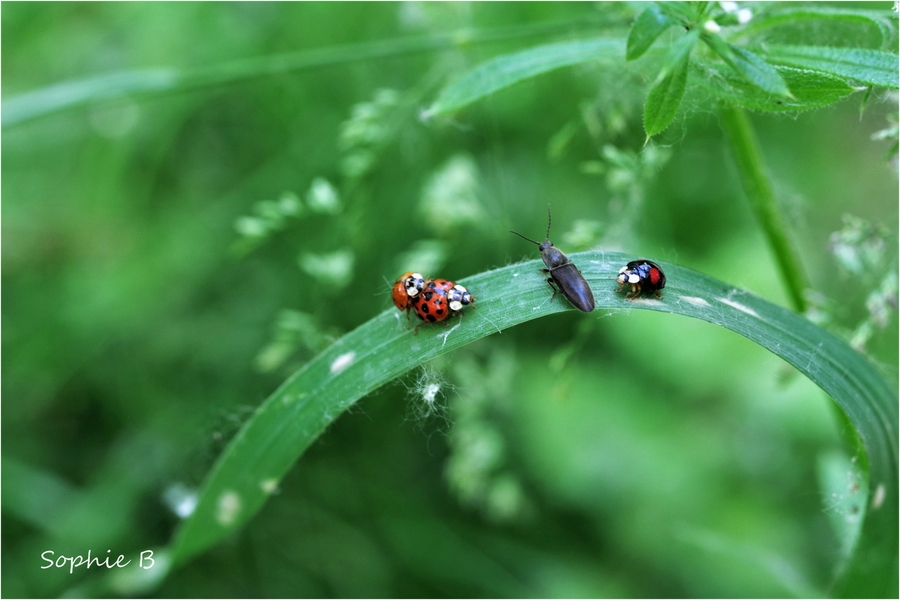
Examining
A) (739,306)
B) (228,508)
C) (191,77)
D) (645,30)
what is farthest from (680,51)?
(191,77)

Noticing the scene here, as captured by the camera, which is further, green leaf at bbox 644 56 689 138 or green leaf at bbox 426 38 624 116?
green leaf at bbox 426 38 624 116

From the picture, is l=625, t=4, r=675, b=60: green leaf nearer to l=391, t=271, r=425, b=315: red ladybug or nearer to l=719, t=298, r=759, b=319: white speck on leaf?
l=719, t=298, r=759, b=319: white speck on leaf

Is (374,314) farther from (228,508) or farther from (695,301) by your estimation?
(695,301)

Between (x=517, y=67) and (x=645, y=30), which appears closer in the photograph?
(x=645, y=30)

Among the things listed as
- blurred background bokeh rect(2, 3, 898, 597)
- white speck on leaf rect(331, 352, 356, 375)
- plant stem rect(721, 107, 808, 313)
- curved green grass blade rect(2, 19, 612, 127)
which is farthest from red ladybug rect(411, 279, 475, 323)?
curved green grass blade rect(2, 19, 612, 127)

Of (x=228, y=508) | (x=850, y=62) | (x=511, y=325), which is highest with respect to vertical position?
(x=850, y=62)

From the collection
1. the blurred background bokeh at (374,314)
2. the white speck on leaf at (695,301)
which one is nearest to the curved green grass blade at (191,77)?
the blurred background bokeh at (374,314)

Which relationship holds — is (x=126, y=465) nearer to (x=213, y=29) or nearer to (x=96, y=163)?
(x=96, y=163)
